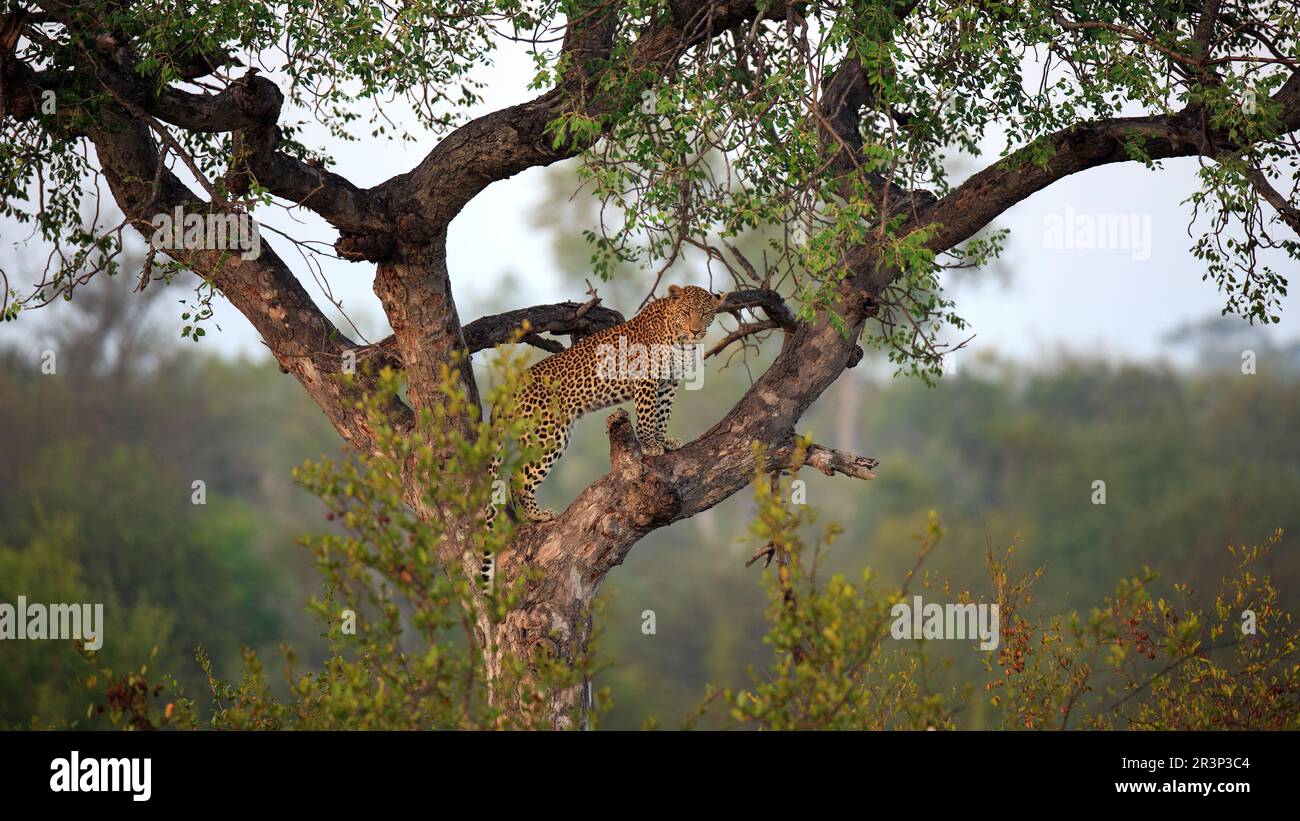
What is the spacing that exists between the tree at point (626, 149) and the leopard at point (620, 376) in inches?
14.4

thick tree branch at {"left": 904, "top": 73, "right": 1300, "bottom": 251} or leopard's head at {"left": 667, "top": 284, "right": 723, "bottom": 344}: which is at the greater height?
thick tree branch at {"left": 904, "top": 73, "right": 1300, "bottom": 251}

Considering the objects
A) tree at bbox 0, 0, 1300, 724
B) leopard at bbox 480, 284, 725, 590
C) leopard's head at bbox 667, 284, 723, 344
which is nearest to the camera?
tree at bbox 0, 0, 1300, 724

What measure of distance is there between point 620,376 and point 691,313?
82cm

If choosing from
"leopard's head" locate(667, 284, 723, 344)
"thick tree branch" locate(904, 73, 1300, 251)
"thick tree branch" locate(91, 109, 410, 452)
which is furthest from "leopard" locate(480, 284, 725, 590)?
"thick tree branch" locate(904, 73, 1300, 251)

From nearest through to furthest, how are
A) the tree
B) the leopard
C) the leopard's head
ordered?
the tree < the leopard < the leopard's head

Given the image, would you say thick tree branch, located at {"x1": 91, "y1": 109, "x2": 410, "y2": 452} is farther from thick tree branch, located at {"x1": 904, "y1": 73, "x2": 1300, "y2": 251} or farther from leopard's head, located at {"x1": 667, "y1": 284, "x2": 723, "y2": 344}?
thick tree branch, located at {"x1": 904, "y1": 73, "x2": 1300, "y2": 251}

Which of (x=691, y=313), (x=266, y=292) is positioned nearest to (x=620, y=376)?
(x=691, y=313)

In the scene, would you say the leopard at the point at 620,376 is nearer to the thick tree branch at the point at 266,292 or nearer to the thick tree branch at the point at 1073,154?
the thick tree branch at the point at 266,292

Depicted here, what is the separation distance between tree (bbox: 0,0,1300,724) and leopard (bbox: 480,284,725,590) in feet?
1.20

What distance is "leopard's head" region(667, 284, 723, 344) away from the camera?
9.79 metres

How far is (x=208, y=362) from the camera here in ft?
137

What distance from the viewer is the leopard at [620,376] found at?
8.88m

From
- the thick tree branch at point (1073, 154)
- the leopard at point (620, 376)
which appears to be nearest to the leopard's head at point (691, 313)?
the leopard at point (620, 376)
